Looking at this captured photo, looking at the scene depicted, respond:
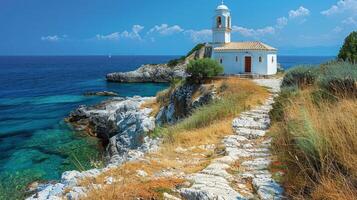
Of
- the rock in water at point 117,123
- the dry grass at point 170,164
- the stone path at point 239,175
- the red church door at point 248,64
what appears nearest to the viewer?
the dry grass at point 170,164

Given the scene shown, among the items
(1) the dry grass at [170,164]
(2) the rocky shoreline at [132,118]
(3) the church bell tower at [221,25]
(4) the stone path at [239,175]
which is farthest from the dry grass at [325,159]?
(3) the church bell tower at [221,25]

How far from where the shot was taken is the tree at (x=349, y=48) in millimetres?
22719

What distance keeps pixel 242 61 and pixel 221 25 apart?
4767mm

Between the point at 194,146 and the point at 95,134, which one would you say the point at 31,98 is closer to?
the point at 95,134

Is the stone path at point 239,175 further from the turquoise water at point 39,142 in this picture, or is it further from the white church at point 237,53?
the white church at point 237,53

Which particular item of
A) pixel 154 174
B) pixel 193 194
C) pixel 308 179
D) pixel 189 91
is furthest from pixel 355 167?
pixel 189 91

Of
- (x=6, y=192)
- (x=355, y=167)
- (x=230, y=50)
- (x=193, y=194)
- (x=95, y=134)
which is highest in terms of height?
(x=230, y=50)

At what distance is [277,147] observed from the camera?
7.80 meters

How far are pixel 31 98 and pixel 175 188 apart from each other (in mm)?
53442

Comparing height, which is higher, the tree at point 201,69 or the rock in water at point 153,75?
the tree at point 201,69

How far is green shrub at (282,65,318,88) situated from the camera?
1790 cm

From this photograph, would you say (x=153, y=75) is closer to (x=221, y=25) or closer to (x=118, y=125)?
(x=221, y=25)

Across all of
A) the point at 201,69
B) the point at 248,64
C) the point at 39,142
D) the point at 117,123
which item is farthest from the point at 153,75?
the point at 39,142

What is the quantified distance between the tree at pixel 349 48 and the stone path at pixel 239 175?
1460cm
